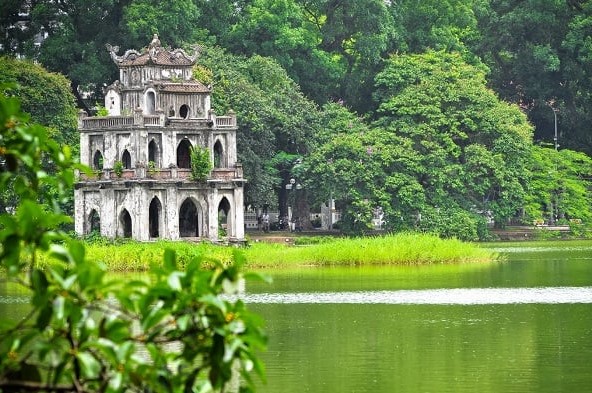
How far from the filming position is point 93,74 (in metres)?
65.5

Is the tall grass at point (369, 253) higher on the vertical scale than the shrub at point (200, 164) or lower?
lower

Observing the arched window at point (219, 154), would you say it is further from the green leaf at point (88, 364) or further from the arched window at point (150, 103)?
the green leaf at point (88, 364)

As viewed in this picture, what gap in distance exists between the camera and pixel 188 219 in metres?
58.5

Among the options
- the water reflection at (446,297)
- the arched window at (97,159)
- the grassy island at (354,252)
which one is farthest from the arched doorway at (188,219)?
the water reflection at (446,297)

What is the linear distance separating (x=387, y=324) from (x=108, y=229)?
1017 inches

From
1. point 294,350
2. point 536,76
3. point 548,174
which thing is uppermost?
point 536,76

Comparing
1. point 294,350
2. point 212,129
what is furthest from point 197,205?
point 294,350

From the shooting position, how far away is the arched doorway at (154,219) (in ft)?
187

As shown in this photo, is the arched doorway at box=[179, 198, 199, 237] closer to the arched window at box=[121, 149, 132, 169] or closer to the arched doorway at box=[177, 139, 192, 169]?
the arched doorway at box=[177, 139, 192, 169]

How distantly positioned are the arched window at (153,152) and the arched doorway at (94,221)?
8.68 feet

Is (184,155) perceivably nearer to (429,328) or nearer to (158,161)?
(158,161)

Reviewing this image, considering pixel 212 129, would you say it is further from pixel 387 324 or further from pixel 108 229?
pixel 387 324

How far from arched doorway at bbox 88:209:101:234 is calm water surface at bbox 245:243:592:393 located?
10.6 metres

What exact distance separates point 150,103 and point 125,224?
4409mm
